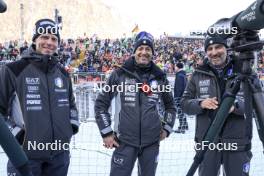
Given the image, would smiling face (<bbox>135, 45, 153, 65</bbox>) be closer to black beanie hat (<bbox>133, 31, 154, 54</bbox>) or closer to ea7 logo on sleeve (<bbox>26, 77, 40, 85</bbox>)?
black beanie hat (<bbox>133, 31, 154, 54</bbox>)

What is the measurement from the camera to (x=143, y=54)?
3436 mm

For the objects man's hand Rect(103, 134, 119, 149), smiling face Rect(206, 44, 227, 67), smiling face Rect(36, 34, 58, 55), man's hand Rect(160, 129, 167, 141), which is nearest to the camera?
smiling face Rect(36, 34, 58, 55)

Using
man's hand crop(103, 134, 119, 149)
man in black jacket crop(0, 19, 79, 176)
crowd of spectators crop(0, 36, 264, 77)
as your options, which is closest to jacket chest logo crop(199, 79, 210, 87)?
man's hand crop(103, 134, 119, 149)

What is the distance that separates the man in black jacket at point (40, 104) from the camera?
288 cm

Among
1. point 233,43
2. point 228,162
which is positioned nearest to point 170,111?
point 228,162

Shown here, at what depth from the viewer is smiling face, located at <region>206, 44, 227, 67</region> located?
10.7 feet

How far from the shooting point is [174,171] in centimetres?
518

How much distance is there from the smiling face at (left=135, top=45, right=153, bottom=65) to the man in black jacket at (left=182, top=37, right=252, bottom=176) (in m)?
0.45

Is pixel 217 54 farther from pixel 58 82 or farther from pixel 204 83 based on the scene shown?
pixel 58 82

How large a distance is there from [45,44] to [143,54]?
87cm

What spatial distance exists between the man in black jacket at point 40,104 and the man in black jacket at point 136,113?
0.39 metres

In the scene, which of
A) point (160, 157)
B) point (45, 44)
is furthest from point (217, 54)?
point (160, 157)

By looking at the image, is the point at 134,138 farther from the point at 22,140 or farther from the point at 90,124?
the point at 90,124

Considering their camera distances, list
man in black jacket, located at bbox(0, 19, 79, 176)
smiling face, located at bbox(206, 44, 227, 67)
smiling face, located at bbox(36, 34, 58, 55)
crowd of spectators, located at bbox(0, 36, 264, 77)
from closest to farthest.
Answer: man in black jacket, located at bbox(0, 19, 79, 176) → smiling face, located at bbox(36, 34, 58, 55) → smiling face, located at bbox(206, 44, 227, 67) → crowd of spectators, located at bbox(0, 36, 264, 77)
